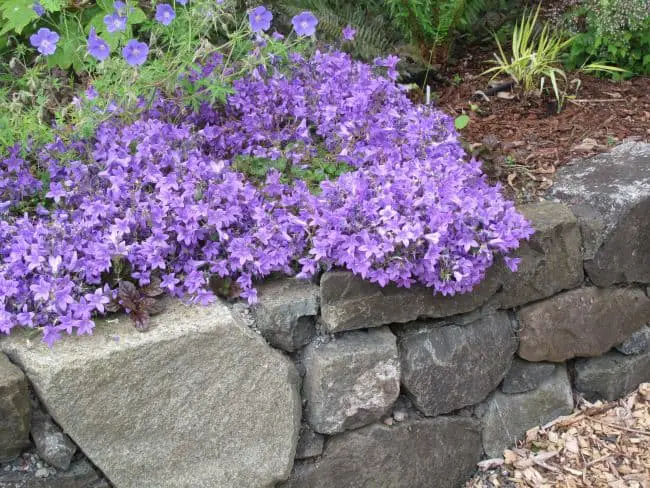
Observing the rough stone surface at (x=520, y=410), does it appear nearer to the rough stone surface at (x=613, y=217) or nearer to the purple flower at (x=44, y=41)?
the rough stone surface at (x=613, y=217)

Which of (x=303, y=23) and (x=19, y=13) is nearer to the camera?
(x=303, y=23)

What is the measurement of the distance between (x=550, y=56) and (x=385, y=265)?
232cm

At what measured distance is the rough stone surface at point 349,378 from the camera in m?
2.28

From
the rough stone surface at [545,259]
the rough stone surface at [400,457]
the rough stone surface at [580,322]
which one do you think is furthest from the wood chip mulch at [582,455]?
the rough stone surface at [545,259]

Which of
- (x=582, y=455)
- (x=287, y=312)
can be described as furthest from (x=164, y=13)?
(x=582, y=455)

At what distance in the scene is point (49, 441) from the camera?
2.00m

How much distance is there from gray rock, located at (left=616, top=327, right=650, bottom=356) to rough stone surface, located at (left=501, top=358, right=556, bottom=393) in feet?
1.26

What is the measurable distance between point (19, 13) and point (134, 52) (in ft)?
3.06

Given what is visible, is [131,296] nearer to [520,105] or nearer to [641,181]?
[641,181]

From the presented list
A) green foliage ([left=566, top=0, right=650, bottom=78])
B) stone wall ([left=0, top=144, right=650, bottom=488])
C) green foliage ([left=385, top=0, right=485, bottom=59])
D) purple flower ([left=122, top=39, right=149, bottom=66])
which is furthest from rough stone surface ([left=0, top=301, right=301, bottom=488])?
green foliage ([left=566, top=0, right=650, bottom=78])

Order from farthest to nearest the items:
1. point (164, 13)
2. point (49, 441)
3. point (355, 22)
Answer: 1. point (355, 22)
2. point (164, 13)
3. point (49, 441)

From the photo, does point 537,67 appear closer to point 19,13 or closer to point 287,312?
point 287,312

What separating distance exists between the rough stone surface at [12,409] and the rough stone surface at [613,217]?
1.91 metres

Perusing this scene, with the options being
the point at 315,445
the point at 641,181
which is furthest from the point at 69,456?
the point at 641,181
